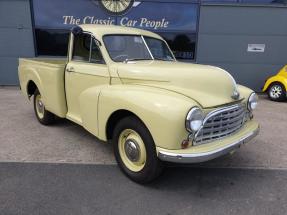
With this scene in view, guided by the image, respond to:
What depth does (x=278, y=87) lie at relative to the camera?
29.9 ft

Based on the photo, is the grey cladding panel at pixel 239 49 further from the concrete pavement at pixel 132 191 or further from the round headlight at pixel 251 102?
the concrete pavement at pixel 132 191

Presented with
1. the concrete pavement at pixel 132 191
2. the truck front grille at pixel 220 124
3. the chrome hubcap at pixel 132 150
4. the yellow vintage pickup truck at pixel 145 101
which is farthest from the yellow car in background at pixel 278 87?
the chrome hubcap at pixel 132 150

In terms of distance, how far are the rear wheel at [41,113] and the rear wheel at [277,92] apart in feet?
23.5

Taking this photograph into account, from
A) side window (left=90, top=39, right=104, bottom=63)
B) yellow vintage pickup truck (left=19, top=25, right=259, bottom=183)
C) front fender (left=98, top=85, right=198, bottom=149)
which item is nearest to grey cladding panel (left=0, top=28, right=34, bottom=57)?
yellow vintage pickup truck (left=19, top=25, right=259, bottom=183)

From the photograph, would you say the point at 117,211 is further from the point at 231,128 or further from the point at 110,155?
the point at 231,128

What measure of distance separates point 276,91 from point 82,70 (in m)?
7.24

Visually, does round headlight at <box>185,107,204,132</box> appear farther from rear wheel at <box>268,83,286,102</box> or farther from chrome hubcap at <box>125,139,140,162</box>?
rear wheel at <box>268,83,286,102</box>

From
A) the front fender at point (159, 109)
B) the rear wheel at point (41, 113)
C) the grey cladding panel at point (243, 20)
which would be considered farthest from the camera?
the grey cladding panel at point (243, 20)

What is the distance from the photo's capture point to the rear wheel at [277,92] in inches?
353

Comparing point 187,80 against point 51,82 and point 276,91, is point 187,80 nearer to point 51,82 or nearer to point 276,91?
point 51,82

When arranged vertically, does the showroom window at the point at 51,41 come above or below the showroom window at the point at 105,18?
below

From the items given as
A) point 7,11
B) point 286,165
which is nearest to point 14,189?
point 286,165

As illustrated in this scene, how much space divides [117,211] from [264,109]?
6.18 meters

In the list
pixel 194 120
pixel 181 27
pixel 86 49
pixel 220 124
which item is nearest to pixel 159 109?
pixel 194 120
